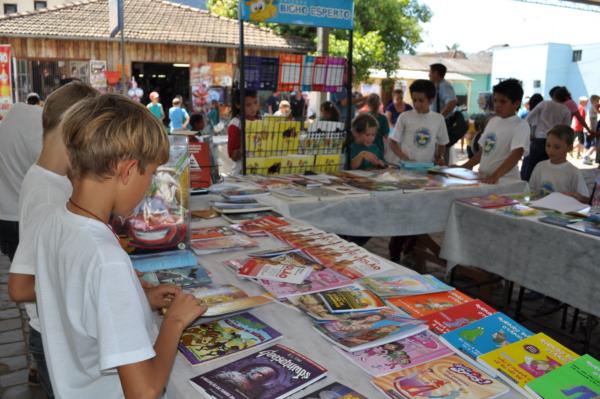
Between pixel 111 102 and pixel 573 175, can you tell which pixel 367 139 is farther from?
pixel 111 102

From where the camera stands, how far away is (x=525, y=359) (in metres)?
1.19

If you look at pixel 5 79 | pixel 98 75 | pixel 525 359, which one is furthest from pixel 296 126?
pixel 98 75

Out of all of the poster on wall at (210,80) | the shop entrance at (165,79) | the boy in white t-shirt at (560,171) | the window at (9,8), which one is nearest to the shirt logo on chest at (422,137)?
the boy in white t-shirt at (560,171)

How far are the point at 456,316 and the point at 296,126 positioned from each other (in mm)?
2518

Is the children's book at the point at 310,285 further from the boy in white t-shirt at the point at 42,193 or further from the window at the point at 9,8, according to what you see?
the window at the point at 9,8

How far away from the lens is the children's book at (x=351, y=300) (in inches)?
56.0

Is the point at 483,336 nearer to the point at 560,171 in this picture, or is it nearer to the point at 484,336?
the point at 484,336

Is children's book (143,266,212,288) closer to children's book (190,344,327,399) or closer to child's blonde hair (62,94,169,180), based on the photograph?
children's book (190,344,327,399)

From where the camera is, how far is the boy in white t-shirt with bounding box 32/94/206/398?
2.98 ft

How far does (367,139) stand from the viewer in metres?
4.27

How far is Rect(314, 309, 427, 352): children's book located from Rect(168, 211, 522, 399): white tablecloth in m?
0.03

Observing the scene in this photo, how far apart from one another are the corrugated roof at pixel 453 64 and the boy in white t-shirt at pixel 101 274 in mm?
30205

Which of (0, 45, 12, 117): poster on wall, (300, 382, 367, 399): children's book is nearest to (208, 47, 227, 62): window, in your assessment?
(0, 45, 12, 117): poster on wall

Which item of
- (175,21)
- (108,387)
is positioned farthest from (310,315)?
(175,21)
